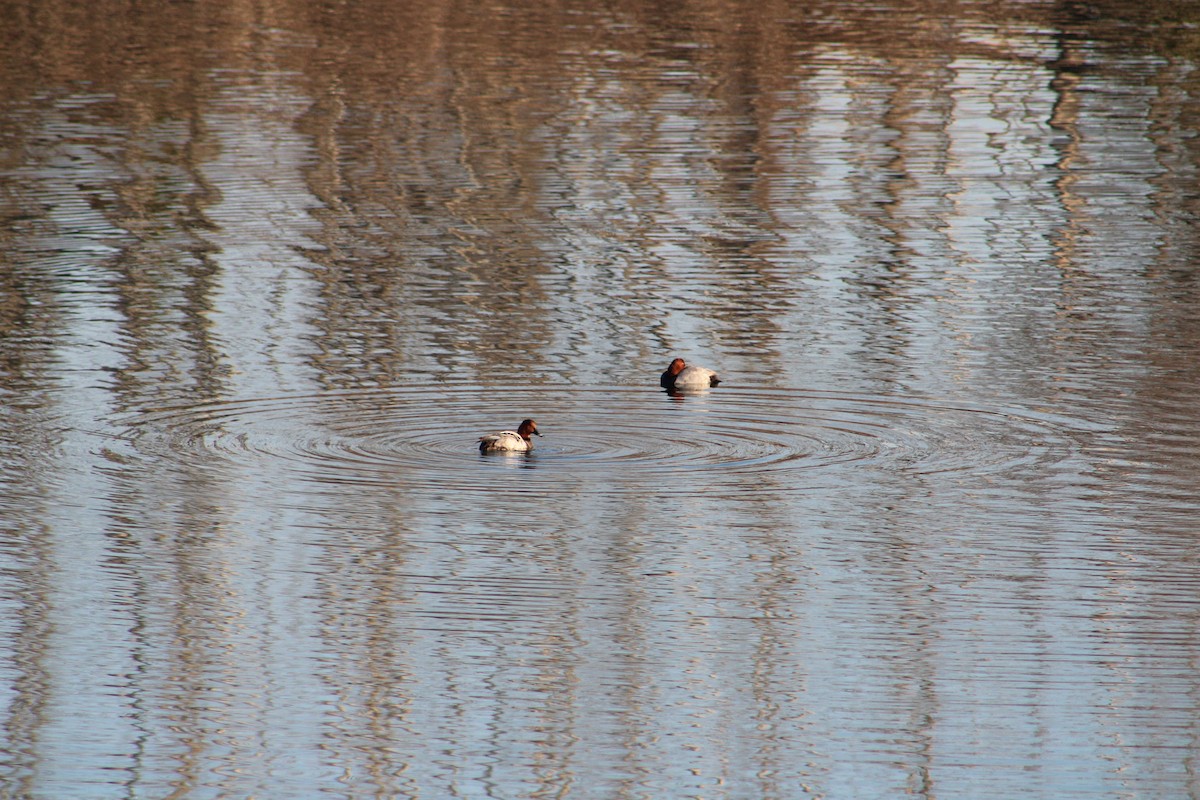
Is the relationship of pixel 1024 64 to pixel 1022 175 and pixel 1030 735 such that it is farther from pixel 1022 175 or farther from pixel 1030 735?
pixel 1030 735

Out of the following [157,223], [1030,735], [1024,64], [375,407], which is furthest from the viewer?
[1024,64]

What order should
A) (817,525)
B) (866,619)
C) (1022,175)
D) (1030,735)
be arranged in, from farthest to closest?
1. (1022,175)
2. (817,525)
3. (866,619)
4. (1030,735)

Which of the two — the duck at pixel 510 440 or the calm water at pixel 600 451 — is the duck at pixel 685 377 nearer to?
the calm water at pixel 600 451

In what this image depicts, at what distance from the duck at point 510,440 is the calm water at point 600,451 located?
130 mm

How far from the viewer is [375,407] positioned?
580 inches

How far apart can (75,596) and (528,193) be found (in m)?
13.8

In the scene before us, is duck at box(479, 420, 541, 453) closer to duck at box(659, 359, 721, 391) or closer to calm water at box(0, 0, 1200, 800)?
calm water at box(0, 0, 1200, 800)

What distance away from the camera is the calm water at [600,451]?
9156 mm

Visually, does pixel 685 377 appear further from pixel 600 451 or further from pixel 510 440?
pixel 510 440

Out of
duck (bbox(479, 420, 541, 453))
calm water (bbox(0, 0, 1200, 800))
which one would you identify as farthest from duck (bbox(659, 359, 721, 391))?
duck (bbox(479, 420, 541, 453))

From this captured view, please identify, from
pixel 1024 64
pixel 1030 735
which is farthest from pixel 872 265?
pixel 1024 64

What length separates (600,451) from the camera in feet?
45.2

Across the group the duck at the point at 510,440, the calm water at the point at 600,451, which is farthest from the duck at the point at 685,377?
the duck at the point at 510,440

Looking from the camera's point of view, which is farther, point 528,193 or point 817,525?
point 528,193
